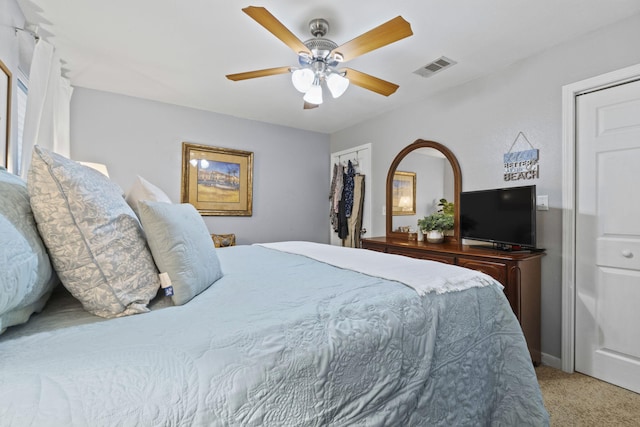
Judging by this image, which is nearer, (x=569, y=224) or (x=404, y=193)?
(x=569, y=224)

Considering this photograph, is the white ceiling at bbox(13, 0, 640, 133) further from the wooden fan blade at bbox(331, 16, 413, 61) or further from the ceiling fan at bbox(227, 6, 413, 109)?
the wooden fan blade at bbox(331, 16, 413, 61)

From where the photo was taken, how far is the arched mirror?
298 centimetres

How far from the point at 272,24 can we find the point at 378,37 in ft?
1.95

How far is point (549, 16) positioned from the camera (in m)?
1.93

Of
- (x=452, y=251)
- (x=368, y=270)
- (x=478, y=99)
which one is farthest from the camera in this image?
(x=478, y=99)

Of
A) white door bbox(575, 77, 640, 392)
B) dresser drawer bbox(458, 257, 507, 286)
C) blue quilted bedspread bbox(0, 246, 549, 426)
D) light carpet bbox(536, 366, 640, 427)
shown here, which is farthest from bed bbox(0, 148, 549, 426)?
white door bbox(575, 77, 640, 392)

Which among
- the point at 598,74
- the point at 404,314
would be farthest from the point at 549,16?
the point at 404,314

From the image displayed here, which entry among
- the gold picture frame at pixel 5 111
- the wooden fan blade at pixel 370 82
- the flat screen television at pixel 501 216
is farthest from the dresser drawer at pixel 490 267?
the gold picture frame at pixel 5 111

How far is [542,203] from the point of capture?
91.6 inches

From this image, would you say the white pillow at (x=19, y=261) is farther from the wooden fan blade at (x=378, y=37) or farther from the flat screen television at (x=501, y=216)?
the flat screen television at (x=501, y=216)

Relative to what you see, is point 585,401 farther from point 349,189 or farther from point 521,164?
point 349,189

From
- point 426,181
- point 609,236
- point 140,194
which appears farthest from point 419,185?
point 140,194

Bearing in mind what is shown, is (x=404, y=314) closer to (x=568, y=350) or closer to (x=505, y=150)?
(x=568, y=350)

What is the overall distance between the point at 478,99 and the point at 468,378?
2.56 metres
